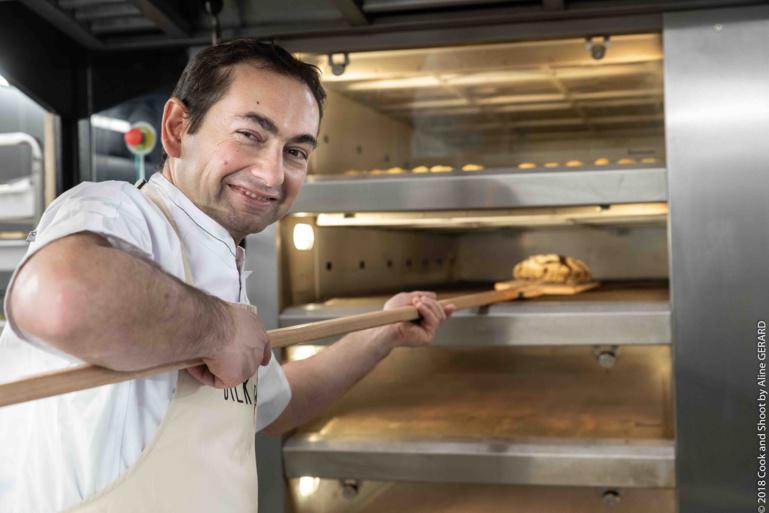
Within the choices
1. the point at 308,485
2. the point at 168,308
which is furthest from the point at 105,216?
the point at 308,485

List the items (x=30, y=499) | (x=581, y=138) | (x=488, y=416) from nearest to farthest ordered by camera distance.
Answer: (x=30, y=499) < (x=488, y=416) < (x=581, y=138)

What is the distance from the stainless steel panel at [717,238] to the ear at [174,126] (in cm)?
103

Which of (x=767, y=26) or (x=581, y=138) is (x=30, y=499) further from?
(x=581, y=138)

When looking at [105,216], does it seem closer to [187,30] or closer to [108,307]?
[108,307]

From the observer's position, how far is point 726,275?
169 centimetres

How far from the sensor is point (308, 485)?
2043 mm

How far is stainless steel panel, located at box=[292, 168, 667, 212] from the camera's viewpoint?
177cm

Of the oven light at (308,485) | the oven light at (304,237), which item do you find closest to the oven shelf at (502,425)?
the oven light at (308,485)

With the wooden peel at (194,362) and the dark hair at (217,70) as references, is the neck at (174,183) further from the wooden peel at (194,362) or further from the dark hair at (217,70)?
the wooden peel at (194,362)

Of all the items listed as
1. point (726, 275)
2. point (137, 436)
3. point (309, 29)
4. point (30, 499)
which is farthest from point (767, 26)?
point (30, 499)

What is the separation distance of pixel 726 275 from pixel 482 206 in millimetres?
538

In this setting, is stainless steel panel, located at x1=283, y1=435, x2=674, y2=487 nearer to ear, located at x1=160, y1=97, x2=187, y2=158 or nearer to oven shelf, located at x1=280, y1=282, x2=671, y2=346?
oven shelf, located at x1=280, y1=282, x2=671, y2=346

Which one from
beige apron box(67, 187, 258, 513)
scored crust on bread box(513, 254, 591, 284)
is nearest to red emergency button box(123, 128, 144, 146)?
beige apron box(67, 187, 258, 513)

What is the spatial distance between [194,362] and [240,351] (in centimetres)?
6
